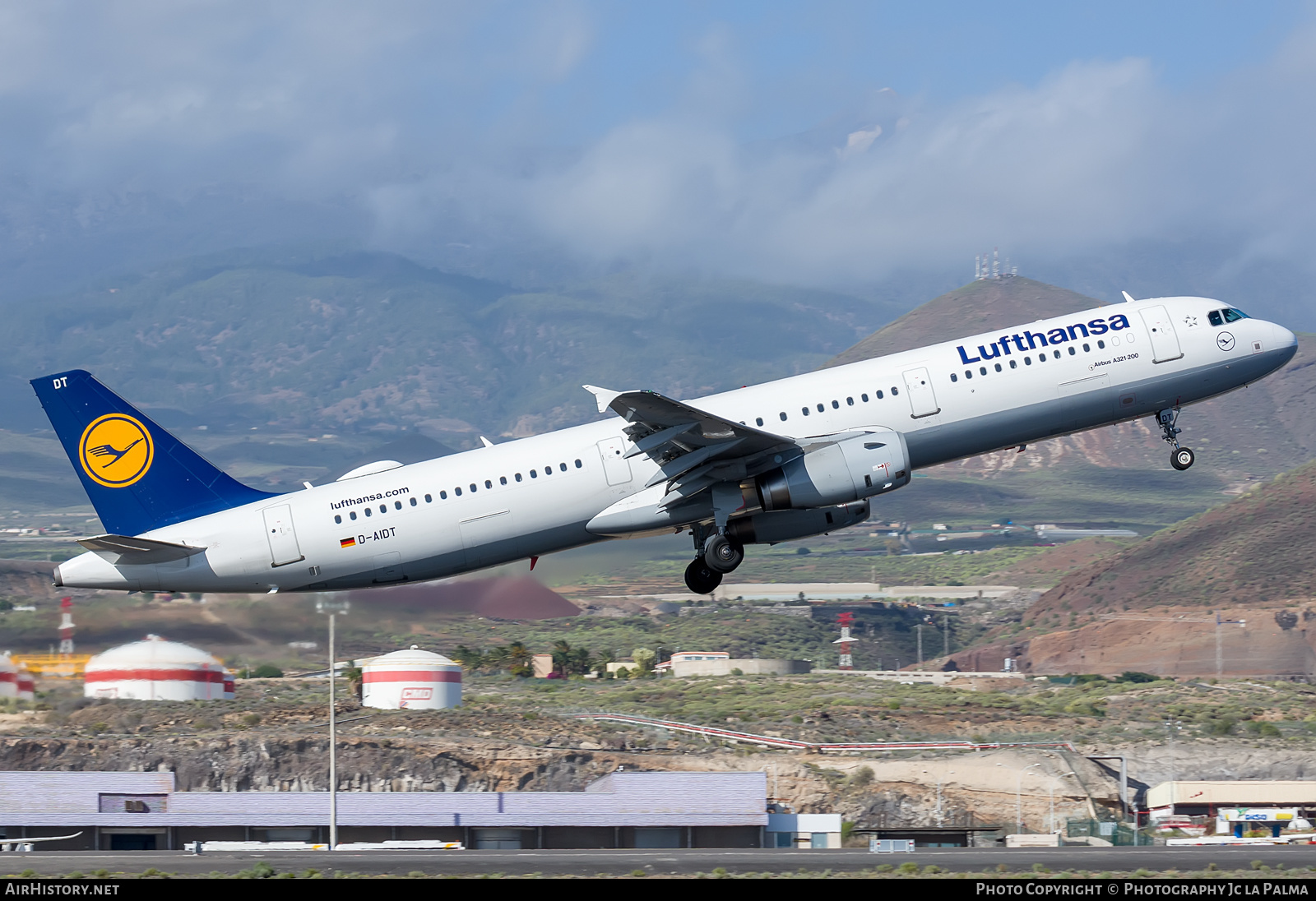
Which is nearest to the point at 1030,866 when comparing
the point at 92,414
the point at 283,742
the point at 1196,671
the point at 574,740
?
the point at 92,414

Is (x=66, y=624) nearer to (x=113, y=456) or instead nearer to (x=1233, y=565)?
(x=113, y=456)

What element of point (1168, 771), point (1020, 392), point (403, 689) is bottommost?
point (1168, 771)

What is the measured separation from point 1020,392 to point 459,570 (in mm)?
17877

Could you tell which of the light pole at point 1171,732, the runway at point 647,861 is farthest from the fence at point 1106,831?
the light pole at point 1171,732

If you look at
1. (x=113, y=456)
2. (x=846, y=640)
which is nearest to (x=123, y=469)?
(x=113, y=456)

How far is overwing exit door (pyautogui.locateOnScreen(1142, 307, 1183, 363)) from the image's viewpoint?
48750 mm

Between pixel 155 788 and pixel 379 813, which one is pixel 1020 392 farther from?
pixel 155 788

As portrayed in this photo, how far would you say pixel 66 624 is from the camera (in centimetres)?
5806

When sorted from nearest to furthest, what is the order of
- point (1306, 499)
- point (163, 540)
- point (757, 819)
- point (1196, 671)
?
point (163, 540)
point (757, 819)
point (1196, 671)
point (1306, 499)

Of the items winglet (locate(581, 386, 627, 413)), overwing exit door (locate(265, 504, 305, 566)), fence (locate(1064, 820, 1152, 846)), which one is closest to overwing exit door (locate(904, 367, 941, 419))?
winglet (locate(581, 386, 627, 413))

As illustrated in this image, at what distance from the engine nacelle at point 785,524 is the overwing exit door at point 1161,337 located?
1051 cm

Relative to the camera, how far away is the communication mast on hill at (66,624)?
57688mm

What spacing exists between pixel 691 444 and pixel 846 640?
139 m

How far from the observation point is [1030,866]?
166 ft
